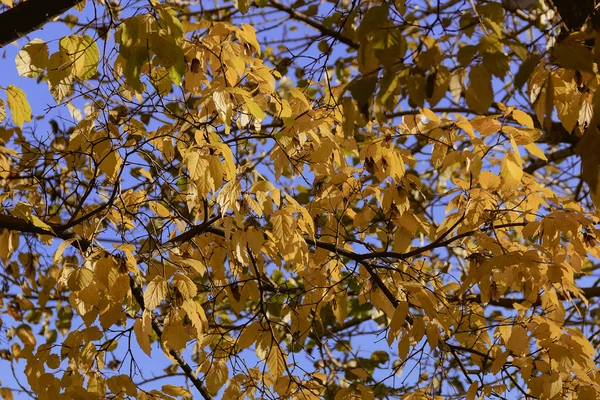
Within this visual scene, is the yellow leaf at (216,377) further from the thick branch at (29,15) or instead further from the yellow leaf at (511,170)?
the thick branch at (29,15)

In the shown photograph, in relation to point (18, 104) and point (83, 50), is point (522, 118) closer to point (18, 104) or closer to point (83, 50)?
point (83, 50)

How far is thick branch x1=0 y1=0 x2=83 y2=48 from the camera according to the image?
2.15m

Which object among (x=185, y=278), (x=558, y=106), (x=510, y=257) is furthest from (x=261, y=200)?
(x=558, y=106)

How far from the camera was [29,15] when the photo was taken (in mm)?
2164

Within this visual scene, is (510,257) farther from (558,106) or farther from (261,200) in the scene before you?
(261,200)

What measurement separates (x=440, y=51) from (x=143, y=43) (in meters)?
0.87

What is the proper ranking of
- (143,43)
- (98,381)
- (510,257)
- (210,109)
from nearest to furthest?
(143,43) → (510,257) → (98,381) → (210,109)

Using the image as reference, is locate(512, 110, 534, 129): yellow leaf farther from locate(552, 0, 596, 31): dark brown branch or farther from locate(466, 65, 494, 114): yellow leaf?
locate(466, 65, 494, 114): yellow leaf

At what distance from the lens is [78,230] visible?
2.56 metres

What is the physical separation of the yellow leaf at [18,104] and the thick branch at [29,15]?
0.31 metres

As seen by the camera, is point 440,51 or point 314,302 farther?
point 314,302

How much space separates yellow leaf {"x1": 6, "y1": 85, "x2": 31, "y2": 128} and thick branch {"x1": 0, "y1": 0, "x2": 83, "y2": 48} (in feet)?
1.01

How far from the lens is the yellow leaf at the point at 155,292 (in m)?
1.98

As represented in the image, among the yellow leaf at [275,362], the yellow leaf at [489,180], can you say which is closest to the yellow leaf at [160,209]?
the yellow leaf at [275,362]
